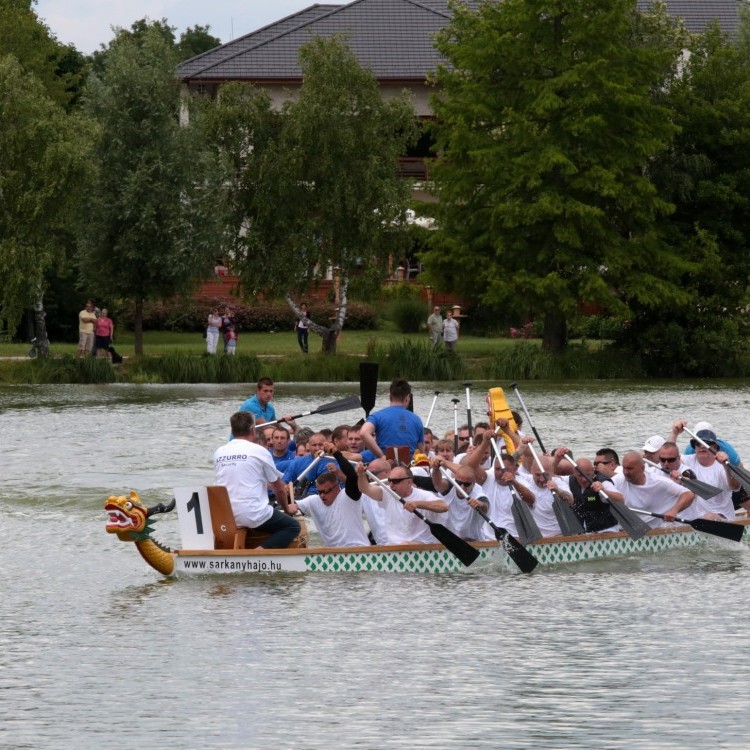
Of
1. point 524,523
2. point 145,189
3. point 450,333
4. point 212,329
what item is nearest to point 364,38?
point 145,189

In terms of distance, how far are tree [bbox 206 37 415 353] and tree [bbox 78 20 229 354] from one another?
119 cm

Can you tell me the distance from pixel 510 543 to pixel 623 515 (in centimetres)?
141

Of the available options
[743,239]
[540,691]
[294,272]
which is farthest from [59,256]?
[540,691]

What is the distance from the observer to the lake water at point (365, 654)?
11680mm

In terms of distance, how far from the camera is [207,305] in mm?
60062

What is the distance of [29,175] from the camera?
143ft

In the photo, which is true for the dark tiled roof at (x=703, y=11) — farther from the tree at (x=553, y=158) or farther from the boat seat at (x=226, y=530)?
the boat seat at (x=226, y=530)

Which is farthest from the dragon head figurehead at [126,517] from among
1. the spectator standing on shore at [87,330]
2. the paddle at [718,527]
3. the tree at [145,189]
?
the tree at [145,189]

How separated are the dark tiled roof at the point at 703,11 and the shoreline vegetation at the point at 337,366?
25.4 metres

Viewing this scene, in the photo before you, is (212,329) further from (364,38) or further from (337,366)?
(364,38)

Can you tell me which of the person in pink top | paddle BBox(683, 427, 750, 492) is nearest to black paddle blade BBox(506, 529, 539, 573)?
paddle BBox(683, 427, 750, 492)

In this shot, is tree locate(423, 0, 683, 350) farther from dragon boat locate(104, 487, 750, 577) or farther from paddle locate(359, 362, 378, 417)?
dragon boat locate(104, 487, 750, 577)

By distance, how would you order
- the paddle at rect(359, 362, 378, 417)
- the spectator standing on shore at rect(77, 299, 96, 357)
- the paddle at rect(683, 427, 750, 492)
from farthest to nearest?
the spectator standing on shore at rect(77, 299, 96, 357) < the paddle at rect(359, 362, 378, 417) < the paddle at rect(683, 427, 750, 492)

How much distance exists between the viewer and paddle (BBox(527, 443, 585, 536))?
1767 centimetres
